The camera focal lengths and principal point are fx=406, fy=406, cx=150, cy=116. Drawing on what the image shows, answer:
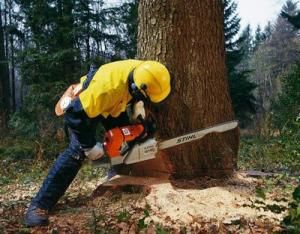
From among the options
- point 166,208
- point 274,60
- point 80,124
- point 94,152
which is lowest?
point 166,208

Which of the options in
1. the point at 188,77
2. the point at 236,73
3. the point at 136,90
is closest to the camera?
the point at 136,90

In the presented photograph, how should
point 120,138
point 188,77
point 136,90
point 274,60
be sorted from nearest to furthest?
point 136,90, point 120,138, point 188,77, point 274,60

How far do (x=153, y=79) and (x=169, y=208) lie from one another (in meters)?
1.09

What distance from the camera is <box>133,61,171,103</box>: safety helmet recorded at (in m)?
3.39

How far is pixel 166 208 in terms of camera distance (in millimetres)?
3346

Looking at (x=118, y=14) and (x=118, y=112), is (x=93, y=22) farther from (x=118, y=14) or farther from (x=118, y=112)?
(x=118, y=112)

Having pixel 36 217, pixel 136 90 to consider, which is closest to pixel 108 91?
pixel 136 90

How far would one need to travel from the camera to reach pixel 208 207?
334cm

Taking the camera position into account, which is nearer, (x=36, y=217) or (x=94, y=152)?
(x=36, y=217)

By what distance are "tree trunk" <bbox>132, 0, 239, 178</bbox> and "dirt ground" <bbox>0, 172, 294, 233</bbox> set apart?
19 cm

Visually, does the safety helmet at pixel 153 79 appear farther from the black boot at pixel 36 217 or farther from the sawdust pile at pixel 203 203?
the black boot at pixel 36 217

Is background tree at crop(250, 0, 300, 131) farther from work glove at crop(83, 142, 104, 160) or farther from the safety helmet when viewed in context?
work glove at crop(83, 142, 104, 160)

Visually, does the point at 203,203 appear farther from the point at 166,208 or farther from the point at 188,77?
the point at 188,77

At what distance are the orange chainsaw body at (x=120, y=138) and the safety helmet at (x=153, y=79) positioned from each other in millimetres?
316
